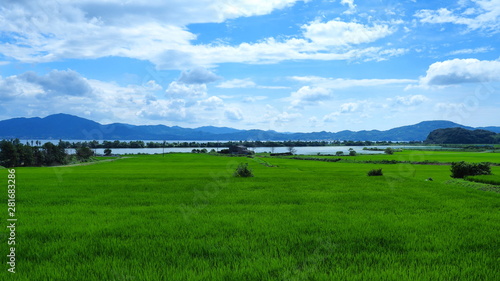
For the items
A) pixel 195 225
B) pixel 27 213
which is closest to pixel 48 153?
pixel 27 213

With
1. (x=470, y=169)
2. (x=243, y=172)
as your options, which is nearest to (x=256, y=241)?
(x=243, y=172)

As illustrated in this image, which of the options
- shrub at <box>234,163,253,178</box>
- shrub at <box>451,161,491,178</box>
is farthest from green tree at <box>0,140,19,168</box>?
shrub at <box>451,161,491,178</box>

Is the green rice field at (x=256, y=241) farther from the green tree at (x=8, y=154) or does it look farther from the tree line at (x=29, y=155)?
the tree line at (x=29, y=155)

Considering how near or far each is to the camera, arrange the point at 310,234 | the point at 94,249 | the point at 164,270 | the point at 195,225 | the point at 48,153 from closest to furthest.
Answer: the point at 164,270
the point at 94,249
the point at 310,234
the point at 195,225
the point at 48,153

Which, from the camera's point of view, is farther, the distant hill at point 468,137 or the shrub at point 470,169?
the distant hill at point 468,137

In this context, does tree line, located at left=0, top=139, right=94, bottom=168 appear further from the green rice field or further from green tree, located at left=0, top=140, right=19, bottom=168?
the green rice field

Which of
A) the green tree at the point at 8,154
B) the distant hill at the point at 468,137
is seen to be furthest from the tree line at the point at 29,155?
the distant hill at the point at 468,137

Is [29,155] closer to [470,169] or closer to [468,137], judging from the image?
[470,169]

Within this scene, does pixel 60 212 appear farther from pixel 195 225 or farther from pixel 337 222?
pixel 337 222

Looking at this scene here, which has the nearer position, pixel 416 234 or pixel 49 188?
pixel 416 234

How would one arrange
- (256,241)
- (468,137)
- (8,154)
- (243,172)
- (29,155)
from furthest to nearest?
(468,137)
(29,155)
(8,154)
(243,172)
(256,241)

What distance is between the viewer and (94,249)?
7.16 meters

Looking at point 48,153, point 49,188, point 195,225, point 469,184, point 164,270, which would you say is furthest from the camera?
point 48,153

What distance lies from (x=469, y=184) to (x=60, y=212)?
2379cm
